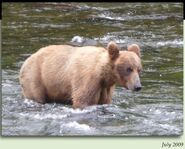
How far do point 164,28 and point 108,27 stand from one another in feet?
1.88

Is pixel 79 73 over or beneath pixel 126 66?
beneath

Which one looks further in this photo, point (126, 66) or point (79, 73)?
point (79, 73)

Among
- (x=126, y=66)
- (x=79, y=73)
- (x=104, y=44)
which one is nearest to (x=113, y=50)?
(x=126, y=66)

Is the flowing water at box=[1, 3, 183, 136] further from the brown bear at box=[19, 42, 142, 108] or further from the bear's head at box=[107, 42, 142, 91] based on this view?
the bear's head at box=[107, 42, 142, 91]

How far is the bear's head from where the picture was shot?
12398 mm

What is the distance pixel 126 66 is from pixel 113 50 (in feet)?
0.65

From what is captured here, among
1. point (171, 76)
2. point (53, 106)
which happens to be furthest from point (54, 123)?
point (171, 76)

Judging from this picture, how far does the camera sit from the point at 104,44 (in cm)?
1348

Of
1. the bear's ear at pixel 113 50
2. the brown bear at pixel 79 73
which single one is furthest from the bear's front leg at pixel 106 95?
the bear's ear at pixel 113 50

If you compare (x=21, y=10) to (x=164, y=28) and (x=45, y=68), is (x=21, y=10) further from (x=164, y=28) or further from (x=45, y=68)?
(x=164, y=28)

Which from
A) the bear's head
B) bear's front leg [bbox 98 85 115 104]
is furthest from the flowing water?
the bear's head

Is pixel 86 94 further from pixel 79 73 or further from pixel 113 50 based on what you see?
pixel 113 50

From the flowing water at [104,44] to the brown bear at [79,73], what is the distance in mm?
110

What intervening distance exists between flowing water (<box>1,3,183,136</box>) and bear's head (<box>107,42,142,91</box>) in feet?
1.21
